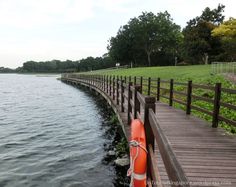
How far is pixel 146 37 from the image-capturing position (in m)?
68.9

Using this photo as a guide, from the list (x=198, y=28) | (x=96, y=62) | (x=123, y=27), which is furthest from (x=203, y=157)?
(x=96, y=62)

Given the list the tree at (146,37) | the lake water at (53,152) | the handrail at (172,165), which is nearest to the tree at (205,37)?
the tree at (146,37)

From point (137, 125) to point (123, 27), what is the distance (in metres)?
74.2

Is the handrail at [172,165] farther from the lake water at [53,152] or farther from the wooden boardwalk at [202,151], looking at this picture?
the lake water at [53,152]

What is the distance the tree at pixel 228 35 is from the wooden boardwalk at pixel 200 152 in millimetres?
30673

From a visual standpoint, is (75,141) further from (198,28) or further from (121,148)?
(198,28)

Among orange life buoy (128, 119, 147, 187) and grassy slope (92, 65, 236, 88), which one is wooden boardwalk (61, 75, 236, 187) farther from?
grassy slope (92, 65, 236, 88)

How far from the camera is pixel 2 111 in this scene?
19.8 meters

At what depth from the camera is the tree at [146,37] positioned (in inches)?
2739

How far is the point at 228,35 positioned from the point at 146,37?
32652 mm

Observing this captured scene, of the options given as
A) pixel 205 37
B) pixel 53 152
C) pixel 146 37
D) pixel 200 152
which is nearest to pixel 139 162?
pixel 200 152

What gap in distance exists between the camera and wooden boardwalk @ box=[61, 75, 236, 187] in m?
4.28

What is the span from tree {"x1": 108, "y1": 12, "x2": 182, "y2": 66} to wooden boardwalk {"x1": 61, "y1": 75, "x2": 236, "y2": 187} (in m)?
62.1

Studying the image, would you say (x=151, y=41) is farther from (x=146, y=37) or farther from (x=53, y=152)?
(x=53, y=152)
